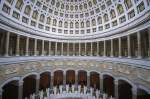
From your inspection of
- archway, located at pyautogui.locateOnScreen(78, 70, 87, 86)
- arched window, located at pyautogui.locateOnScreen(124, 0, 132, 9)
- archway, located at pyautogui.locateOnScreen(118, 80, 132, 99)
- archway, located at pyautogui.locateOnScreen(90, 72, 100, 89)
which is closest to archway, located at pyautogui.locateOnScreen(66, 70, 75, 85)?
archway, located at pyautogui.locateOnScreen(78, 70, 87, 86)

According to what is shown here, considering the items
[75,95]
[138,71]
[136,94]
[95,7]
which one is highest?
[95,7]

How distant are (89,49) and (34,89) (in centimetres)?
1567

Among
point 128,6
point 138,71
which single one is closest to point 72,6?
point 128,6

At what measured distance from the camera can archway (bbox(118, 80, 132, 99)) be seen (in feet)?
67.2

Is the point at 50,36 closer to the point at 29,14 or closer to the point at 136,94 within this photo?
the point at 29,14

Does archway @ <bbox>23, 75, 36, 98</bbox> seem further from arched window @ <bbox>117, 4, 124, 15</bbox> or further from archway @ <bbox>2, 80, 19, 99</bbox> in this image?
arched window @ <bbox>117, 4, 124, 15</bbox>

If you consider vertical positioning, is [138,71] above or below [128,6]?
below

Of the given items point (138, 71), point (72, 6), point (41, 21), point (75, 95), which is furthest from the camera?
point (72, 6)

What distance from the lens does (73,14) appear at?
32.6m

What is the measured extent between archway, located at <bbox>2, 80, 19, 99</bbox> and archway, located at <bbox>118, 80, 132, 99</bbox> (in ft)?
52.4

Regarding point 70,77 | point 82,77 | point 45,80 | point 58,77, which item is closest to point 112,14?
point 82,77

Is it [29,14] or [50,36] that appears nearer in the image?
[29,14]

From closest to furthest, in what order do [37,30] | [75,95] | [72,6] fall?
1. [75,95]
2. [37,30]
3. [72,6]

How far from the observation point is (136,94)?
50.0 feet
